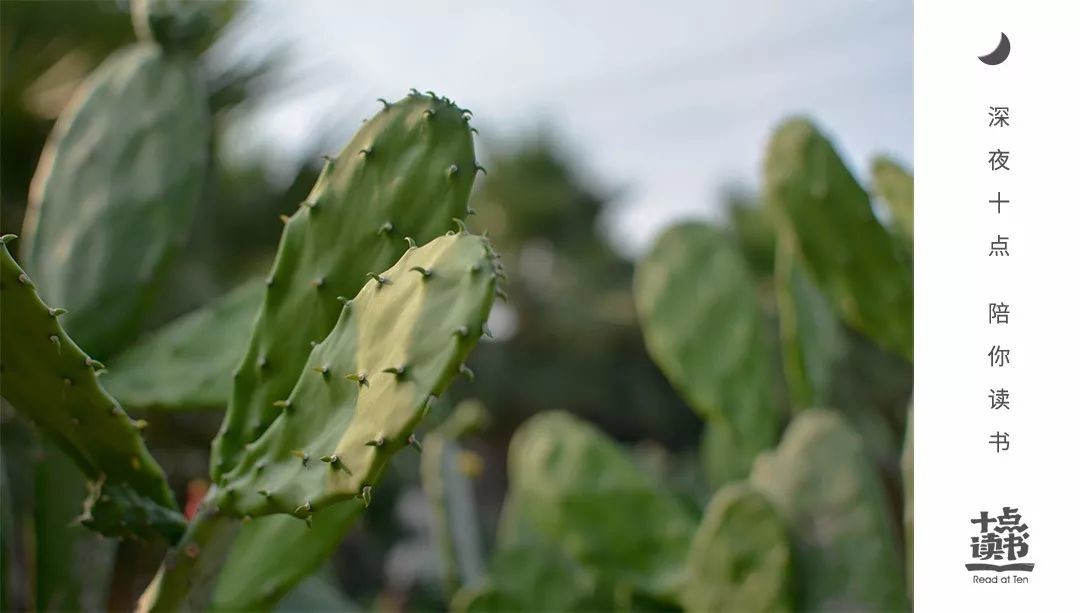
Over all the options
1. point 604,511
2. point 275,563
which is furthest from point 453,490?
point 275,563

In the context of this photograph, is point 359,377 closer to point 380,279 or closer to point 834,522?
point 380,279

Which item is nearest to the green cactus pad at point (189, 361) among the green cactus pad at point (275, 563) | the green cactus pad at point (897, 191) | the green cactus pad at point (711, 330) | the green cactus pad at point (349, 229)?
the green cactus pad at point (275, 563)

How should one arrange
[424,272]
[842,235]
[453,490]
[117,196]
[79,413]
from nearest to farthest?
[424,272]
[79,413]
[117,196]
[842,235]
[453,490]

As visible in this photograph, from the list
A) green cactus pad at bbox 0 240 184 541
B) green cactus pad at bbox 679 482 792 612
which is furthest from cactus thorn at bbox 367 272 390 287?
green cactus pad at bbox 679 482 792 612

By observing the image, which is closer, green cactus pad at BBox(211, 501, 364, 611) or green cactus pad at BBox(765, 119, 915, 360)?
green cactus pad at BBox(211, 501, 364, 611)

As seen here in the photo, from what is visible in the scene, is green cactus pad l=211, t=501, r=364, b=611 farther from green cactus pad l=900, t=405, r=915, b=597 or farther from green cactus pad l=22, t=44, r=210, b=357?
green cactus pad l=900, t=405, r=915, b=597
